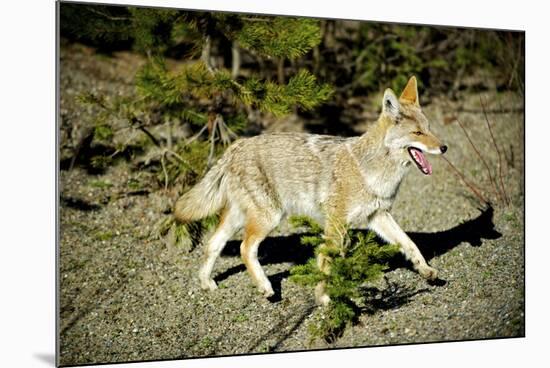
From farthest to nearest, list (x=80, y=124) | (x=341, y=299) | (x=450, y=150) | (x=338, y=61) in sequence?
(x=338, y=61), (x=450, y=150), (x=80, y=124), (x=341, y=299)

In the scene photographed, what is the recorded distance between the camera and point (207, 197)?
504 centimetres

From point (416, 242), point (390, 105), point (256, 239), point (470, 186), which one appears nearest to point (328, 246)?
point (256, 239)

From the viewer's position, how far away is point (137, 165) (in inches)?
245

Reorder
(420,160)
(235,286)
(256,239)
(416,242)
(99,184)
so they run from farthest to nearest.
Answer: (99,184), (416,242), (235,286), (256,239), (420,160)

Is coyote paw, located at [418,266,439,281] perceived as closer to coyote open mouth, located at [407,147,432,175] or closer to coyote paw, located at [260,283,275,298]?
coyote open mouth, located at [407,147,432,175]

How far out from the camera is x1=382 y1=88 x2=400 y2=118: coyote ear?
464 cm

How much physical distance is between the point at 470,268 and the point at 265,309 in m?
1.74

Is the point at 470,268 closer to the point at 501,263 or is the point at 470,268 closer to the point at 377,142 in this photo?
the point at 501,263

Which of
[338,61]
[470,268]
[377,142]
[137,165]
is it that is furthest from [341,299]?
[338,61]

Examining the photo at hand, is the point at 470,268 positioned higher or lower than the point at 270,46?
lower

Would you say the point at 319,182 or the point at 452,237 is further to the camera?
the point at 452,237

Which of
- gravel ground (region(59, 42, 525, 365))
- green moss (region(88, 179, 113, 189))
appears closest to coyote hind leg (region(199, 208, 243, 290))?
gravel ground (region(59, 42, 525, 365))

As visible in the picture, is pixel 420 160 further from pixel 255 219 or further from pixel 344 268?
pixel 255 219

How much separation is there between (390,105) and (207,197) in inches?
59.0
